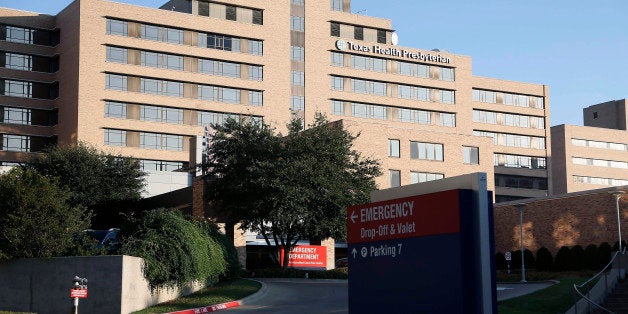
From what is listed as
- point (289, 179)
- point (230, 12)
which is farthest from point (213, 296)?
point (230, 12)

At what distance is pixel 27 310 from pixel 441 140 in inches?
→ 1903

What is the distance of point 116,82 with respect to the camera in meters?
99.7

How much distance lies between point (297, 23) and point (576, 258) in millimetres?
65596

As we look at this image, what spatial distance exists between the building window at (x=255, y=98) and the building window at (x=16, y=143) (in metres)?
25.1

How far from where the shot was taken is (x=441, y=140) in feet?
254

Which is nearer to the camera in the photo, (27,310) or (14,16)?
(27,310)

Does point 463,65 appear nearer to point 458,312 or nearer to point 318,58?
point 318,58

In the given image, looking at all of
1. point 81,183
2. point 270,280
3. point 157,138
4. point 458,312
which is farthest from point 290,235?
point 157,138

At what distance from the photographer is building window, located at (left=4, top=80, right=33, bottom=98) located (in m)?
102

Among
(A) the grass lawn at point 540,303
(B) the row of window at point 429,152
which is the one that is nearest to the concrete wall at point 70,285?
(A) the grass lawn at point 540,303

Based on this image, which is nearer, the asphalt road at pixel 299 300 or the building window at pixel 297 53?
the asphalt road at pixel 299 300

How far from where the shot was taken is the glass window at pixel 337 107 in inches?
4513

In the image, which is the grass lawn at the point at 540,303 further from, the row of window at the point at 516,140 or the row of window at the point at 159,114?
the row of window at the point at 516,140

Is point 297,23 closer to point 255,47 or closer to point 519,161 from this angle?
point 255,47
